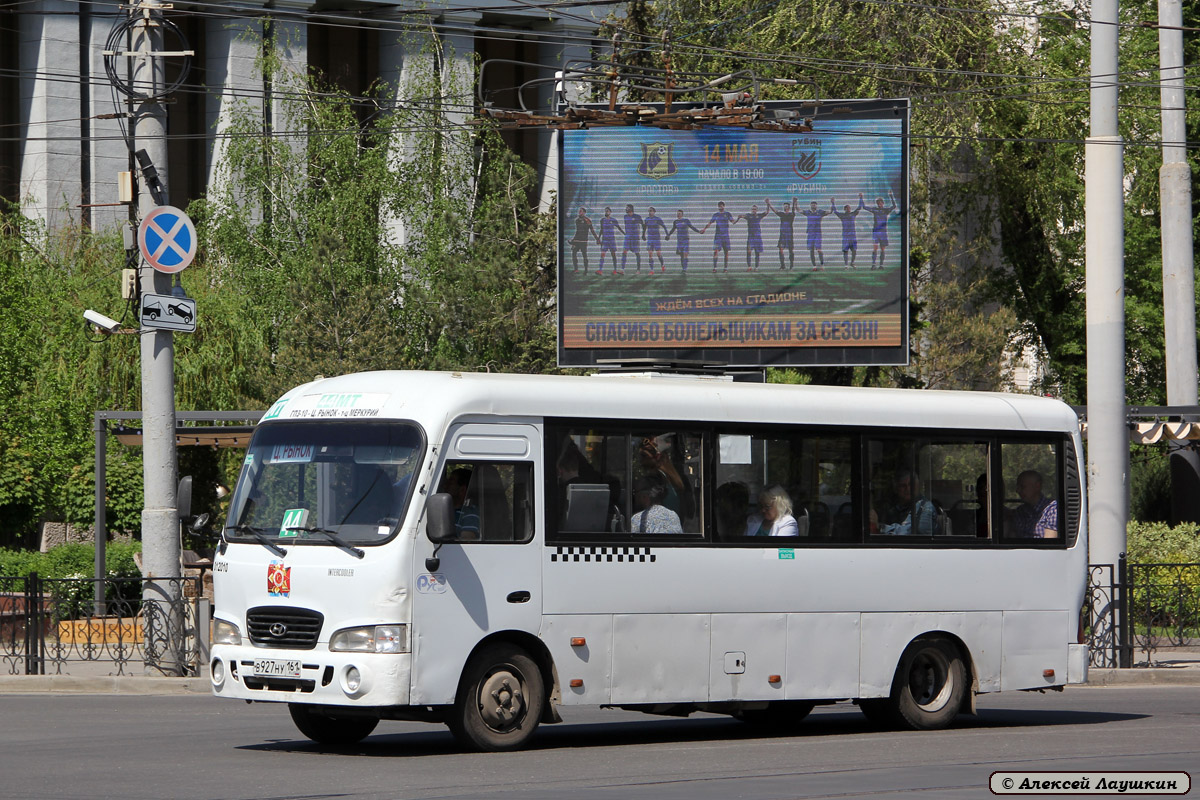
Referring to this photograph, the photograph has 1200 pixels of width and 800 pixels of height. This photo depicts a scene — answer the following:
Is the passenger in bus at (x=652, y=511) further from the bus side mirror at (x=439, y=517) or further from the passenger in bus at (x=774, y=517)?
the bus side mirror at (x=439, y=517)

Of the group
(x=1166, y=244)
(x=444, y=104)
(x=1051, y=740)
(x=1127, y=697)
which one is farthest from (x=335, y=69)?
(x=1051, y=740)

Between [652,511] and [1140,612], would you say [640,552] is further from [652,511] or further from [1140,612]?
[1140,612]

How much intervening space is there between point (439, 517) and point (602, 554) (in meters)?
1.67

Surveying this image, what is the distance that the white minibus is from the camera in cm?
1217

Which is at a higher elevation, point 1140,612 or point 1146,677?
point 1140,612

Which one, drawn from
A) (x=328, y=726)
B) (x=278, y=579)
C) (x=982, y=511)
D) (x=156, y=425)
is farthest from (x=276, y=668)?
(x=156, y=425)

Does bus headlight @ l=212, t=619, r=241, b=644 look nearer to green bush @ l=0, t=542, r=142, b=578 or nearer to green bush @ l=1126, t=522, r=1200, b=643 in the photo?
green bush @ l=1126, t=522, r=1200, b=643

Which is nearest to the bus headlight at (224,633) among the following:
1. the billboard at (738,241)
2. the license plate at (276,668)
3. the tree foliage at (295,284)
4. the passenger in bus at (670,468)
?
the license plate at (276,668)

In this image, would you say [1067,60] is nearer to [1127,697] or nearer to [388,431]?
[1127,697]

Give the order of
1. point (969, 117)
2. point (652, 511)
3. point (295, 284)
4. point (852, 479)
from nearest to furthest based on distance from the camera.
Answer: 1. point (652, 511)
2. point (852, 479)
3. point (295, 284)
4. point (969, 117)

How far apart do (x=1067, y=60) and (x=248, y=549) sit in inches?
1097


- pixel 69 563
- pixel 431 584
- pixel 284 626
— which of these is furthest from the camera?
pixel 69 563

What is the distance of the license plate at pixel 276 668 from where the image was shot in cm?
1208

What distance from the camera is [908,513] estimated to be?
14.6m
